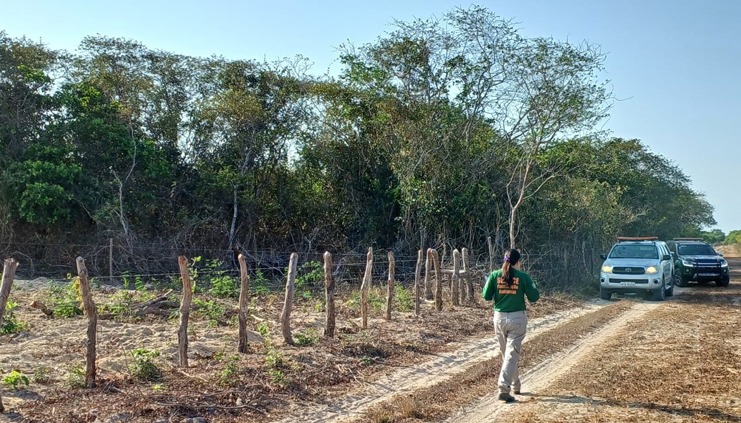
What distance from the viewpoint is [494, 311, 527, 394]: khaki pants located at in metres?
7.78

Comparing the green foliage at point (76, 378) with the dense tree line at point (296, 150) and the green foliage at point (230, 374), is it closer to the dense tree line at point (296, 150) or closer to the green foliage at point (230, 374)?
the green foliage at point (230, 374)

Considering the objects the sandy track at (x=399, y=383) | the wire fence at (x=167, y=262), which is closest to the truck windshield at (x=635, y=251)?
the wire fence at (x=167, y=262)

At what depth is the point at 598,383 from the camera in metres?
8.58

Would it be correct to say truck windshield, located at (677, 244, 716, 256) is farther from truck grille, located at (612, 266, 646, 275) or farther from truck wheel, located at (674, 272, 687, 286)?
truck grille, located at (612, 266, 646, 275)

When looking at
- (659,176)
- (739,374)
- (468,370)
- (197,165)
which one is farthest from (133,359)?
(659,176)

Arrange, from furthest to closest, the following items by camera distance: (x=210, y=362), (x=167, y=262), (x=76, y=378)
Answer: (x=167, y=262)
(x=210, y=362)
(x=76, y=378)

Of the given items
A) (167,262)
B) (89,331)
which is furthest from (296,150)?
(89,331)

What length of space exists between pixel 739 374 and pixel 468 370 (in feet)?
11.8

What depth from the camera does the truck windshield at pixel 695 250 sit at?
26.0 metres

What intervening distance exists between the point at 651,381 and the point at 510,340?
221 centimetres

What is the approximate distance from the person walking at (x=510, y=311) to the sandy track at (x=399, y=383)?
1342 millimetres

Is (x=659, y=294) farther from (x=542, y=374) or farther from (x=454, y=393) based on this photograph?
(x=454, y=393)

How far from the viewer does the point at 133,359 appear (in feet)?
28.0

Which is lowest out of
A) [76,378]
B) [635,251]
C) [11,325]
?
[76,378]
